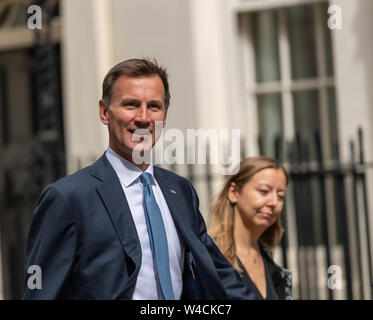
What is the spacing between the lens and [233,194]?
3783 millimetres

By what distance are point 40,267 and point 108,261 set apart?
0.71 feet

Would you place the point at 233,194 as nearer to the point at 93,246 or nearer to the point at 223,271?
the point at 223,271

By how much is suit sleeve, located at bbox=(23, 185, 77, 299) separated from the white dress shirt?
199 millimetres

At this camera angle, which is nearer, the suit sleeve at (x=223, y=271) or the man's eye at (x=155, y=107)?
the man's eye at (x=155, y=107)

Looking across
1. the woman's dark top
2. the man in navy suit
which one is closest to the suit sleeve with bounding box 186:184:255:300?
the man in navy suit

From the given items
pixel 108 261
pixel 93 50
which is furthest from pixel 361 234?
pixel 108 261

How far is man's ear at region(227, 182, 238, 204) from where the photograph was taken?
12.4ft

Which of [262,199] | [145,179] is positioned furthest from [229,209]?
[145,179]

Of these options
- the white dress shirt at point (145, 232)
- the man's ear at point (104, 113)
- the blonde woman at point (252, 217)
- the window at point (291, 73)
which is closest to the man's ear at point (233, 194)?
the blonde woman at point (252, 217)

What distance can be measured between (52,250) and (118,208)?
0.22 m

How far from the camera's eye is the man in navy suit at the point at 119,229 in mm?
2041

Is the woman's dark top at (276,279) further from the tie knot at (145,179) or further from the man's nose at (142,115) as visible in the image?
the man's nose at (142,115)

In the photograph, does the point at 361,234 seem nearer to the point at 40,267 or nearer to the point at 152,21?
the point at 152,21
